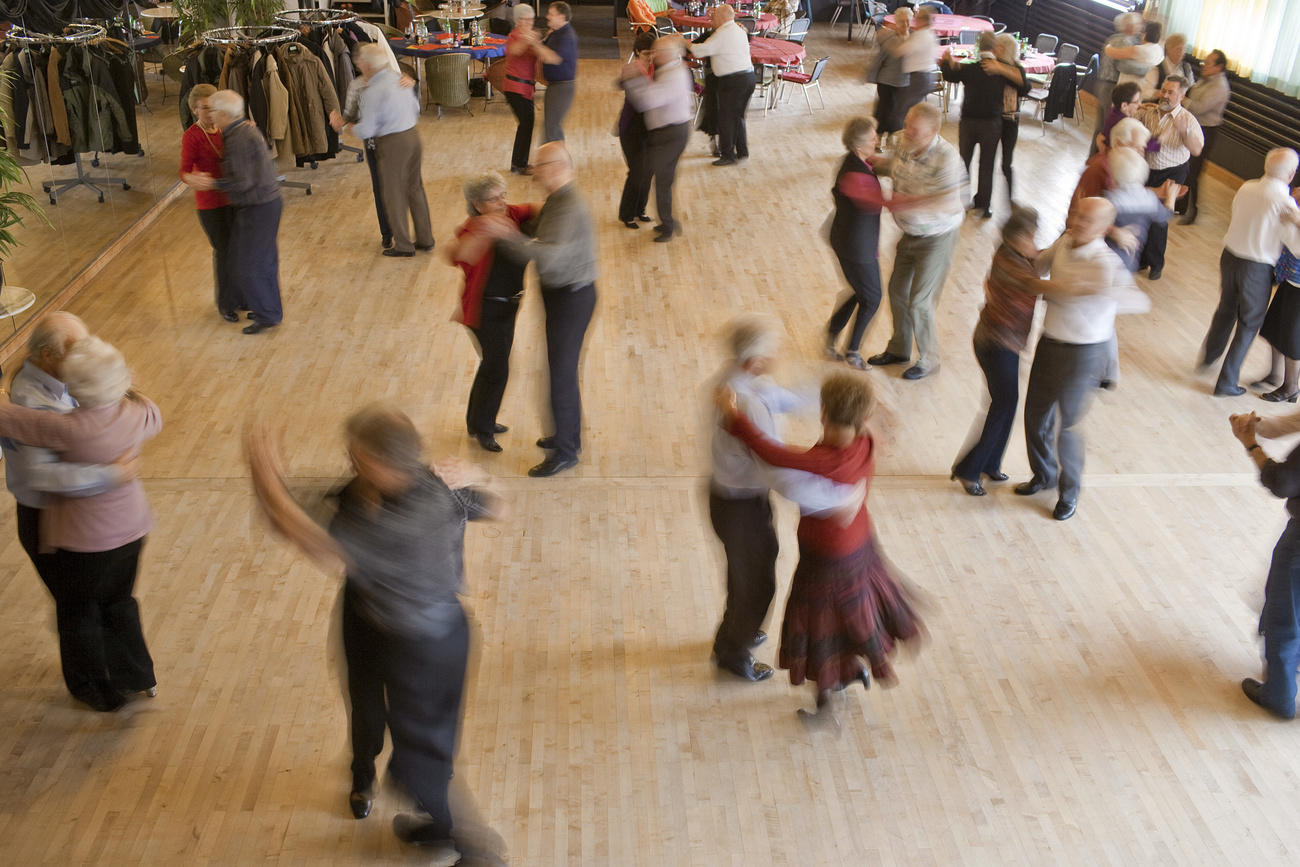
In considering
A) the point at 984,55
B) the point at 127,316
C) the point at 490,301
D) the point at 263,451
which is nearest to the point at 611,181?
the point at 984,55

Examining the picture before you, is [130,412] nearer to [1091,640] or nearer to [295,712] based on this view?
[295,712]

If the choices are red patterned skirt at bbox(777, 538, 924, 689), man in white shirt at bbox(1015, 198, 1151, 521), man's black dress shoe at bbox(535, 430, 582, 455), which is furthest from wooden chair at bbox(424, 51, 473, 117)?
red patterned skirt at bbox(777, 538, 924, 689)

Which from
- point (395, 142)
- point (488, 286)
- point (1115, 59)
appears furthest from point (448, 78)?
point (488, 286)

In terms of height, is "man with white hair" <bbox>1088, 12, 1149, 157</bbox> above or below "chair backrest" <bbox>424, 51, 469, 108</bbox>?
above

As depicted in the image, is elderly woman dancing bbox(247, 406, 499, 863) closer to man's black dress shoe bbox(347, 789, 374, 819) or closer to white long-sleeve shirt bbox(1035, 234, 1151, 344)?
man's black dress shoe bbox(347, 789, 374, 819)

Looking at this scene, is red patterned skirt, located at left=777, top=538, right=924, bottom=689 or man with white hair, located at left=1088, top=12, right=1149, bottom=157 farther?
man with white hair, located at left=1088, top=12, right=1149, bottom=157

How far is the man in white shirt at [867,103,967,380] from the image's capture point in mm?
6012

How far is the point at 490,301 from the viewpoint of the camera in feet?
17.5

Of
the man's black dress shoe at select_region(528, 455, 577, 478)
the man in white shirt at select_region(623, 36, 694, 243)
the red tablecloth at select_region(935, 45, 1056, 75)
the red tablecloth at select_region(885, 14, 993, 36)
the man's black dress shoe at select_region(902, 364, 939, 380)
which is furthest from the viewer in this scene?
the red tablecloth at select_region(885, 14, 993, 36)

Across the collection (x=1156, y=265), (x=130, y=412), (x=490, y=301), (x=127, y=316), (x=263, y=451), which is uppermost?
(x=263, y=451)

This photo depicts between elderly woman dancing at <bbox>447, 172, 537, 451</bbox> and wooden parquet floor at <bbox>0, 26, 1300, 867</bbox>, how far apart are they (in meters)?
0.43

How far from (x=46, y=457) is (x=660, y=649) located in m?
2.27

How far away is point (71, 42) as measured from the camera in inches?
316

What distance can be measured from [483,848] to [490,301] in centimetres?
271
